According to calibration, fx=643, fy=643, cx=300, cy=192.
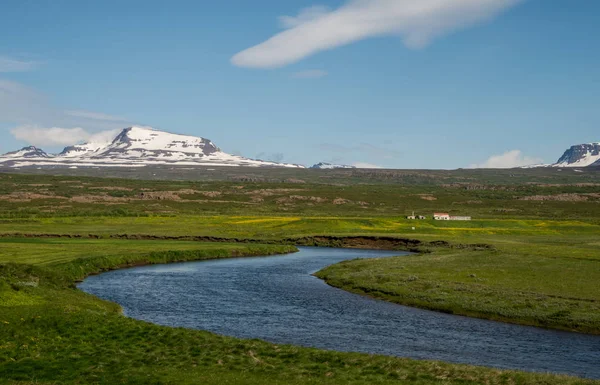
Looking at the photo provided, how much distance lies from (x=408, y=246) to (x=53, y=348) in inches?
3254

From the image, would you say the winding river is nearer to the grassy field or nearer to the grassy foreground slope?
the grassy field

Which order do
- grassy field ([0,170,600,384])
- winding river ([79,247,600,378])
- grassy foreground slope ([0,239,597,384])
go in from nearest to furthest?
grassy foreground slope ([0,239,597,384])
grassy field ([0,170,600,384])
winding river ([79,247,600,378])

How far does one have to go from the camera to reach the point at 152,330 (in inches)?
1667

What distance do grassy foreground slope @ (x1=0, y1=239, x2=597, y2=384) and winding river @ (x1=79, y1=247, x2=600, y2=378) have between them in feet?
18.8

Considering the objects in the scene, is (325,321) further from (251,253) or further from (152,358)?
(251,253)

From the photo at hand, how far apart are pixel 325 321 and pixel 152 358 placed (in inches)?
766

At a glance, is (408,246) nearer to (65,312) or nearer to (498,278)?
(498,278)

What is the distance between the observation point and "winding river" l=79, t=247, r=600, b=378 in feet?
138

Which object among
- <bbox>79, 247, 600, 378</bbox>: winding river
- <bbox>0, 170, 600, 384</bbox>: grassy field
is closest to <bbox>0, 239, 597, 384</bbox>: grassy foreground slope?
<bbox>0, 170, 600, 384</bbox>: grassy field

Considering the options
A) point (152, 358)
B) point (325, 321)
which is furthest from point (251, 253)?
point (152, 358)

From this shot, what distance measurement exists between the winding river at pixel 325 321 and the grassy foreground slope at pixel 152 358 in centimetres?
572

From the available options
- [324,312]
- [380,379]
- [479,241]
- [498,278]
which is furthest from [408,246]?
[380,379]

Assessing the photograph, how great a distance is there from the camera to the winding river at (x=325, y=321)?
42.2 m

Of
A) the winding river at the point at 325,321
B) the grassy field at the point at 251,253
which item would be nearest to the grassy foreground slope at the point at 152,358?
the grassy field at the point at 251,253
